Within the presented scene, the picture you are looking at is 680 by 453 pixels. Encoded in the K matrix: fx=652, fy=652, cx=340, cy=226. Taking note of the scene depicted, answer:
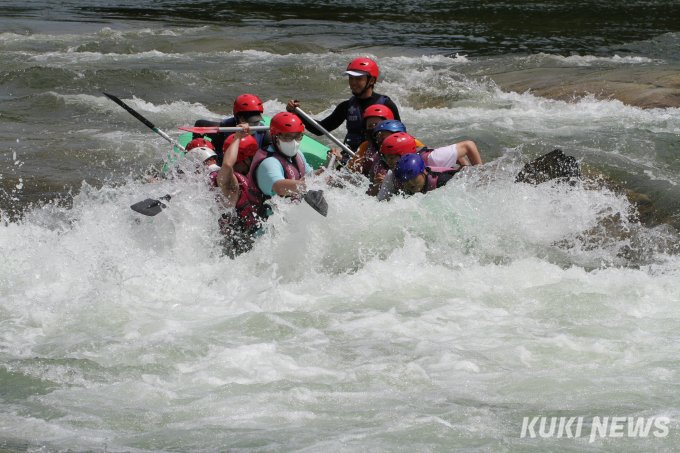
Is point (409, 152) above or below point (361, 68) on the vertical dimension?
below

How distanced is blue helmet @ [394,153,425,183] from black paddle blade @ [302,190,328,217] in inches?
28.5

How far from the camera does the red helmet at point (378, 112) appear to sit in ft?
21.6

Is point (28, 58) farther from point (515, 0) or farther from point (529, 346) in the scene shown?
point (515, 0)

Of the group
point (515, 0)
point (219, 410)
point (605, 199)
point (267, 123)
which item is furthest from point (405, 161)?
point (515, 0)

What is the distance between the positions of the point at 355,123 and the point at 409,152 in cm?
133

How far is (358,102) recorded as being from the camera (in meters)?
7.16

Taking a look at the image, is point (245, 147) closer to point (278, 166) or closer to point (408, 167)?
point (278, 166)

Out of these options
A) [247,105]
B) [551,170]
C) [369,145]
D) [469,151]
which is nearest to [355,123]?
[369,145]

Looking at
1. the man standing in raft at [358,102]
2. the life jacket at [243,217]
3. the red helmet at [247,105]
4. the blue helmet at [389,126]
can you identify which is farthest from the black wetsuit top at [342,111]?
the life jacket at [243,217]

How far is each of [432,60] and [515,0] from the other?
13.3 m

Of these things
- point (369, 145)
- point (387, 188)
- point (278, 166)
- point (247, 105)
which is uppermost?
point (247, 105)

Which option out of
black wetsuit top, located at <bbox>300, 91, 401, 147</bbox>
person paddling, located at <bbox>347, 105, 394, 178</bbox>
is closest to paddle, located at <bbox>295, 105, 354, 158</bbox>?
black wetsuit top, located at <bbox>300, 91, 401, 147</bbox>

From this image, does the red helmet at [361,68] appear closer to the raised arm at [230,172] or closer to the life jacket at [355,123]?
the life jacket at [355,123]
